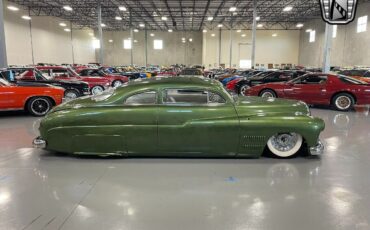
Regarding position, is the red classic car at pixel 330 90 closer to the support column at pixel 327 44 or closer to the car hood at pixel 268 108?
the support column at pixel 327 44

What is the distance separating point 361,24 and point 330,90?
19266 mm

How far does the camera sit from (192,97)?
4855mm

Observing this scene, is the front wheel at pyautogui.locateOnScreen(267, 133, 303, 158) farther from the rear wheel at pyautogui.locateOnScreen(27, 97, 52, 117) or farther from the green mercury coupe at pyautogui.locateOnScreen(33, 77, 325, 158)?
the rear wheel at pyautogui.locateOnScreen(27, 97, 52, 117)

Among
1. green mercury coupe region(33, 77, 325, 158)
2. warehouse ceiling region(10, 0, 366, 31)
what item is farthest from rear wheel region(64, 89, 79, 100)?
warehouse ceiling region(10, 0, 366, 31)

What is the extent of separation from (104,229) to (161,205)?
70cm

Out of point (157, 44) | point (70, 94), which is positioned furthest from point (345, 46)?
point (157, 44)

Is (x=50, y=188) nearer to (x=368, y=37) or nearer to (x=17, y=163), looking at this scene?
(x=17, y=163)

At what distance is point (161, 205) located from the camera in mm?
3295

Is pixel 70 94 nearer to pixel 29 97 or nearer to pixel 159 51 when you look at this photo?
pixel 29 97

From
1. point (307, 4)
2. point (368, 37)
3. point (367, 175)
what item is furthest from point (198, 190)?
point (307, 4)

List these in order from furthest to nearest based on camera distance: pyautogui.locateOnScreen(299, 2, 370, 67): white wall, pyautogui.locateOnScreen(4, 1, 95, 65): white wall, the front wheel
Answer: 1. pyautogui.locateOnScreen(4, 1, 95, 65): white wall
2. pyautogui.locateOnScreen(299, 2, 370, 67): white wall
3. the front wheel

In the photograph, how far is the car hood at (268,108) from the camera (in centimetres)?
466

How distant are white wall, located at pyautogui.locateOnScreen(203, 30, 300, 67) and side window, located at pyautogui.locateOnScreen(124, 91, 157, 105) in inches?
1454

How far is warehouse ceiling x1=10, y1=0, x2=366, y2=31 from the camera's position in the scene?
28.3 meters
